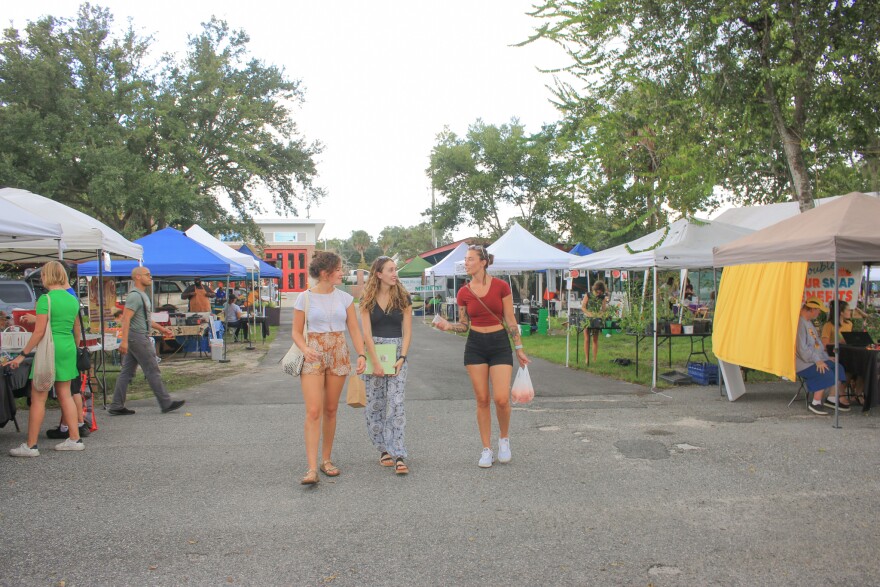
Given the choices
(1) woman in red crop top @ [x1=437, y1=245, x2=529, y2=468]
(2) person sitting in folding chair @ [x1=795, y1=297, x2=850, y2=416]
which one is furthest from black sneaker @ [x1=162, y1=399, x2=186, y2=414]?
→ (2) person sitting in folding chair @ [x1=795, y1=297, x2=850, y2=416]

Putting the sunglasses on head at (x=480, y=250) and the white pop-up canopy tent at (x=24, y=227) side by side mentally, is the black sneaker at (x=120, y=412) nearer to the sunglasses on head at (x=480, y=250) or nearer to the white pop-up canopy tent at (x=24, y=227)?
the white pop-up canopy tent at (x=24, y=227)

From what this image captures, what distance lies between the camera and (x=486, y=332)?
5.61m

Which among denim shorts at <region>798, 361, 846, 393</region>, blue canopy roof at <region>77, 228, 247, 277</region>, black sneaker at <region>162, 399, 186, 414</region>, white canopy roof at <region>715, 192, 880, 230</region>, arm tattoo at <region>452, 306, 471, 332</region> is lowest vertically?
black sneaker at <region>162, 399, 186, 414</region>

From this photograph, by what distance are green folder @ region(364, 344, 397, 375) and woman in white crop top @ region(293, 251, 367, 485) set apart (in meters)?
0.13

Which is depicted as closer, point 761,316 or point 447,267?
point 761,316

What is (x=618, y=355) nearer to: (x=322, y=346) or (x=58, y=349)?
(x=322, y=346)

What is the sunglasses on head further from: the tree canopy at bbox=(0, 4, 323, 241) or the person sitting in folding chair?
the tree canopy at bbox=(0, 4, 323, 241)

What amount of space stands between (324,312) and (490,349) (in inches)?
55.2

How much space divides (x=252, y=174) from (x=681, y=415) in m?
25.2

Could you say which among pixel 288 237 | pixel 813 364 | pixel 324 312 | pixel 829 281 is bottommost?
pixel 813 364

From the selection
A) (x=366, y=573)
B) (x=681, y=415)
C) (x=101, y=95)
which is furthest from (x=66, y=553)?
(x=101, y=95)

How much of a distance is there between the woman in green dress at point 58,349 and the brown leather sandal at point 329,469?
2.61 m

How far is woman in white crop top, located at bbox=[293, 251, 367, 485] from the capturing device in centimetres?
521

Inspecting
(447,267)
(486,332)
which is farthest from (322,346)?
(447,267)
